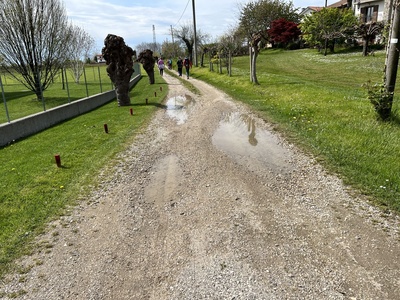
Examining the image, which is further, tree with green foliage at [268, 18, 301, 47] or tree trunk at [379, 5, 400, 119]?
tree with green foliage at [268, 18, 301, 47]

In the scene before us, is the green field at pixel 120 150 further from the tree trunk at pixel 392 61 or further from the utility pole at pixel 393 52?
the utility pole at pixel 393 52

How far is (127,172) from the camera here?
5688 millimetres

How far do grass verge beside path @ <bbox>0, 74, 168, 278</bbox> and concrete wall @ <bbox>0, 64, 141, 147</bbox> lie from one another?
1.21ft

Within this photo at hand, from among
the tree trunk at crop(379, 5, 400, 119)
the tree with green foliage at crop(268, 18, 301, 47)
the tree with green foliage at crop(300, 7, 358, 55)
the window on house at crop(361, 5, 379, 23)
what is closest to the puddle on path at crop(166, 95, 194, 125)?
the tree trunk at crop(379, 5, 400, 119)

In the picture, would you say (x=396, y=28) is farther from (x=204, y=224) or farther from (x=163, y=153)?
(x=204, y=224)

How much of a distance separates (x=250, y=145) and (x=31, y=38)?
16.5 m

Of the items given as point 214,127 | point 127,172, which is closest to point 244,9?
point 214,127

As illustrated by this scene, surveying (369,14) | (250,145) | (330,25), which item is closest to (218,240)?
(250,145)

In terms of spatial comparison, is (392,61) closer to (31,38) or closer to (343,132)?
(343,132)

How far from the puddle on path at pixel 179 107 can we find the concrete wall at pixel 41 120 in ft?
12.7

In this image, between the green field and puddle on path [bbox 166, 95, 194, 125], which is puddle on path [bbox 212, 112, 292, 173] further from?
puddle on path [bbox 166, 95, 194, 125]

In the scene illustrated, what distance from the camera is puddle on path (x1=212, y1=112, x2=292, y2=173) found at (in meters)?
5.81

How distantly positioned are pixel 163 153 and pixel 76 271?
3.89 m

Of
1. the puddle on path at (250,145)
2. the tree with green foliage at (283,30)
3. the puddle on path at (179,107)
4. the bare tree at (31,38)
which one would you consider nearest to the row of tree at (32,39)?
the bare tree at (31,38)
